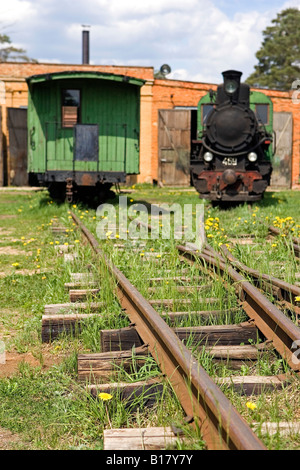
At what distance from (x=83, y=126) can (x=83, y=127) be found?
0.04m

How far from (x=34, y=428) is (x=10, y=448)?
0.61ft

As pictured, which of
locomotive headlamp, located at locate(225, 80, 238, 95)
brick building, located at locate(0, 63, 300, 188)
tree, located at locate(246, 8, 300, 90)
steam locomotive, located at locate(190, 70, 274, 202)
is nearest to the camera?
steam locomotive, located at locate(190, 70, 274, 202)

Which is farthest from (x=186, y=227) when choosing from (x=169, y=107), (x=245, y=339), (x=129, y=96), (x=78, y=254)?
(x=169, y=107)

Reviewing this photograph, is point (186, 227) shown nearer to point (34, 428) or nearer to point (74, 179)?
point (74, 179)

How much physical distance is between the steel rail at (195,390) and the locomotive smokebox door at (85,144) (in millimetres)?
9737

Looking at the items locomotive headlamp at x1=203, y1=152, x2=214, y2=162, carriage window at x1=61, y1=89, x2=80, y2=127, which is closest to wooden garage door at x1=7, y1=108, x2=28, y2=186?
carriage window at x1=61, y1=89, x2=80, y2=127

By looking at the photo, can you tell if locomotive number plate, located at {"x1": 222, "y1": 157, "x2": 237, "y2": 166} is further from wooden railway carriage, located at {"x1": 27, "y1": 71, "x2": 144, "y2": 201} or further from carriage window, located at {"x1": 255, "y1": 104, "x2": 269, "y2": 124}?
wooden railway carriage, located at {"x1": 27, "y1": 71, "x2": 144, "y2": 201}

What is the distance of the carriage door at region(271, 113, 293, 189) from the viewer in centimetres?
2145

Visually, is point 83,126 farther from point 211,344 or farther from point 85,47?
point 85,47

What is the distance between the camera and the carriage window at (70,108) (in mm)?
13219

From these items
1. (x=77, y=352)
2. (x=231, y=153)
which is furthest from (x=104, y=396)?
(x=231, y=153)

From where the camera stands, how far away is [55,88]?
521 inches

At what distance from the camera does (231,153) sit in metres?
→ 12.0

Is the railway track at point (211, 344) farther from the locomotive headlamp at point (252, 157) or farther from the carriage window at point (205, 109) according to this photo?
the carriage window at point (205, 109)
